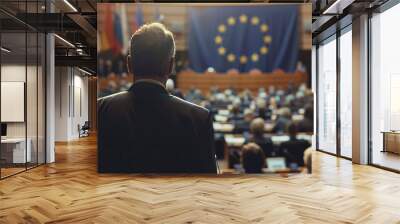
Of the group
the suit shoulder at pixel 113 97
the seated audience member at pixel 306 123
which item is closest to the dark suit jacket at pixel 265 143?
the seated audience member at pixel 306 123

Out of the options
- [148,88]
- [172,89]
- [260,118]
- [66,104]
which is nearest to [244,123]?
[260,118]

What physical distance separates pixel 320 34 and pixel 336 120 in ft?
7.19

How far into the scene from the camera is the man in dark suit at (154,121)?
6312 mm

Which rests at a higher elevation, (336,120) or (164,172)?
(336,120)

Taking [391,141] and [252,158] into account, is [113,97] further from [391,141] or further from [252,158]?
[391,141]

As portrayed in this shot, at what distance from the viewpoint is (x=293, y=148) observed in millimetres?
6402

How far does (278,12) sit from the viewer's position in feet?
21.1

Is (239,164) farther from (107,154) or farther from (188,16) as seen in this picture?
(188,16)

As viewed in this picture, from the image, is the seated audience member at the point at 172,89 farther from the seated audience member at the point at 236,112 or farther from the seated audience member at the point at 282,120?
the seated audience member at the point at 282,120

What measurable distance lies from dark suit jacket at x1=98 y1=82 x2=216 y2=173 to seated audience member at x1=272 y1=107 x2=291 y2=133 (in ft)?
3.51

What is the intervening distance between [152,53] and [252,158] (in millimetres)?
2389

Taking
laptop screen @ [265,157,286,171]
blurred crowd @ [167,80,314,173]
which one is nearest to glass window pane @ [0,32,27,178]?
blurred crowd @ [167,80,314,173]

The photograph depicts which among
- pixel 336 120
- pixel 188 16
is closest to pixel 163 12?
pixel 188 16

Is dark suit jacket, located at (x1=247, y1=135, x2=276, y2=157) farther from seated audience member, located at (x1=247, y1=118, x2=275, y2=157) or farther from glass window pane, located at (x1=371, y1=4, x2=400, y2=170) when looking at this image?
glass window pane, located at (x1=371, y1=4, x2=400, y2=170)
